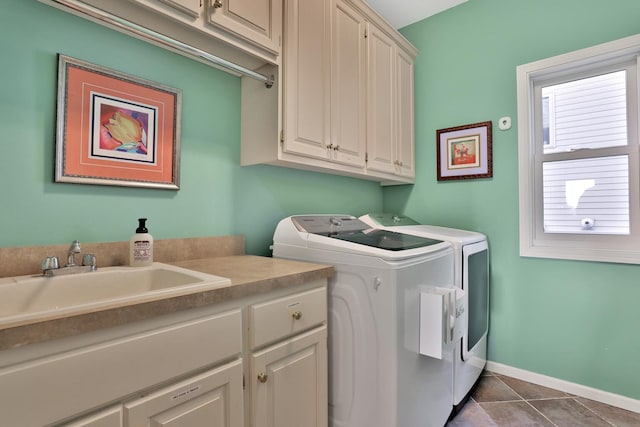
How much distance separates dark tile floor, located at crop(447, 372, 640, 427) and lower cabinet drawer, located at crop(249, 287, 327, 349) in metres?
1.10

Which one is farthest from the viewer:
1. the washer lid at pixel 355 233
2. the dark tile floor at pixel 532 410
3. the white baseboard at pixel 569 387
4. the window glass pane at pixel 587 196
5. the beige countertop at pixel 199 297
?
the window glass pane at pixel 587 196

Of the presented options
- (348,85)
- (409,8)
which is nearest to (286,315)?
(348,85)

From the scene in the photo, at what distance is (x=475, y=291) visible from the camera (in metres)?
1.95

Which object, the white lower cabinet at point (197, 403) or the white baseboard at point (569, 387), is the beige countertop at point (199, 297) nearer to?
the white lower cabinet at point (197, 403)

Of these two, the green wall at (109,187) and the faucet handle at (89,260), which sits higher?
the green wall at (109,187)

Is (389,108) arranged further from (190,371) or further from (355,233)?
(190,371)

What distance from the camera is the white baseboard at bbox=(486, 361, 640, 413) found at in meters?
1.83

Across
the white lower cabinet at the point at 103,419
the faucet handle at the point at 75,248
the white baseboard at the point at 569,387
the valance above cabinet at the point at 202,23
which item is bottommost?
the white baseboard at the point at 569,387

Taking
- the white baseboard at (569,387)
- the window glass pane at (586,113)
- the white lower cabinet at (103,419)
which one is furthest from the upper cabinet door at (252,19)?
the white baseboard at (569,387)

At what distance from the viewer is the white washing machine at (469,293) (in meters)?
1.77

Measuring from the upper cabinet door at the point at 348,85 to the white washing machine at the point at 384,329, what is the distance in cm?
68

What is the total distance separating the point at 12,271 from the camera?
3.53ft

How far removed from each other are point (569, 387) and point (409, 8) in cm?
293

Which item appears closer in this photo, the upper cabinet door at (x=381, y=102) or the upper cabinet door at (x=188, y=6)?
the upper cabinet door at (x=188, y=6)
